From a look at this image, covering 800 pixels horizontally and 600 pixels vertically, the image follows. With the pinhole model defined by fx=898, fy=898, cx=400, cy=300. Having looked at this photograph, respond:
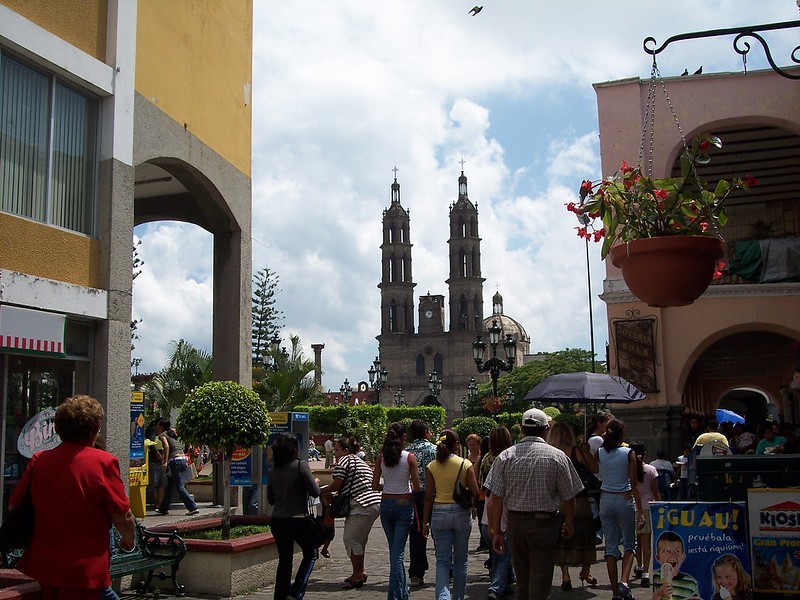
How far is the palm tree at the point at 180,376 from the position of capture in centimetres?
2747

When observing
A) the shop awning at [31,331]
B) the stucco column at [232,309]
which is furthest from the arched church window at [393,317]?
the shop awning at [31,331]

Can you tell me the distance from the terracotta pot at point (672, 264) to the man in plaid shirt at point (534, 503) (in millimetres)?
1285

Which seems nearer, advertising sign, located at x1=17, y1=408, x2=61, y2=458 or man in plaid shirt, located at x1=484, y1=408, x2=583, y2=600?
man in plaid shirt, located at x1=484, y1=408, x2=583, y2=600

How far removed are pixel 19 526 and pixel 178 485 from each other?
12.0 metres

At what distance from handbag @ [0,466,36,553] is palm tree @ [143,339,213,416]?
22.2 meters

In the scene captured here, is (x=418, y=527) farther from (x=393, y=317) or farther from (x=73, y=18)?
(x=393, y=317)

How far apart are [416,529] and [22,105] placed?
5.91 m

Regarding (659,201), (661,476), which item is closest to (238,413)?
(659,201)

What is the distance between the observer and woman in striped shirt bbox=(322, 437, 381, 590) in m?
9.47

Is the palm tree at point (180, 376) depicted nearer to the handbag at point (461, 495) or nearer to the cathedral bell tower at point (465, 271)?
the handbag at point (461, 495)

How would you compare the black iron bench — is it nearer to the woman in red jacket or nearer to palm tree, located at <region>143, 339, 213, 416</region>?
the woman in red jacket

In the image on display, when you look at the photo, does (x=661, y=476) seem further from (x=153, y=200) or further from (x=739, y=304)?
(x=153, y=200)

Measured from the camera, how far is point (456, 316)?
386 feet

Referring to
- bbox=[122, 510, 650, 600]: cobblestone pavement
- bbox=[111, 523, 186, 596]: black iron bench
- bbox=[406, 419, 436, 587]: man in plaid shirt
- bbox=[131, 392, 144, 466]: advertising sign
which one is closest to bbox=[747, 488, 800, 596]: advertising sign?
bbox=[122, 510, 650, 600]: cobblestone pavement
